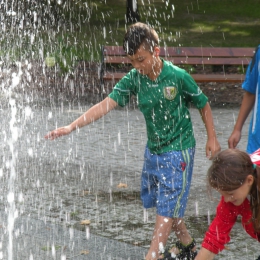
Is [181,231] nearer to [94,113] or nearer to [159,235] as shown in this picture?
[159,235]

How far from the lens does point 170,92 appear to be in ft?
14.3

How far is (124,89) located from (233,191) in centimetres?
162

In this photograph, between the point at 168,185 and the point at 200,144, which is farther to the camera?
the point at 200,144

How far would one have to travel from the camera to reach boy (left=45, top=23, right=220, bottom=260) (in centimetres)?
432

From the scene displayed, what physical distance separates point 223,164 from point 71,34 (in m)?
22.4

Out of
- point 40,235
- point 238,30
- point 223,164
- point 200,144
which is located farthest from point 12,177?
point 238,30

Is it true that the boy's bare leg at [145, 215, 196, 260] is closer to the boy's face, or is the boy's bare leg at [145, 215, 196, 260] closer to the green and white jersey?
the green and white jersey

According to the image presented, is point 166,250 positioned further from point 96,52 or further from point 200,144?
point 96,52

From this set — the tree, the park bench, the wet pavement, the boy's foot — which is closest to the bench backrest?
the park bench

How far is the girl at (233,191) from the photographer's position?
3113 mm

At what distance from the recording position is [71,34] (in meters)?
25.0

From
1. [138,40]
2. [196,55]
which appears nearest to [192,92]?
[138,40]

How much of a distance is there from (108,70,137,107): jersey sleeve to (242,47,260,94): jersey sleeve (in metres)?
0.77

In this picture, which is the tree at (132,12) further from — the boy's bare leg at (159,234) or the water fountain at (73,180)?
the boy's bare leg at (159,234)
